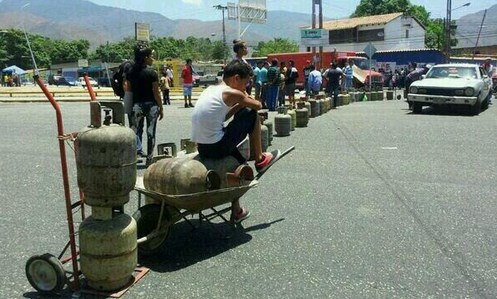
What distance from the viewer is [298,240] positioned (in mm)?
4934

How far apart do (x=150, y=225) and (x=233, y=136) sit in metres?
1.24

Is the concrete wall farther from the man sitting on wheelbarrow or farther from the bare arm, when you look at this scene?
the bare arm

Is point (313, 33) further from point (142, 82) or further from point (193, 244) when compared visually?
point (193, 244)

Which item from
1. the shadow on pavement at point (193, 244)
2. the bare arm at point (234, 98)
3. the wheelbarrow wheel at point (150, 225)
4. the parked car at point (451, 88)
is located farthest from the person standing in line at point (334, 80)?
the wheelbarrow wheel at point (150, 225)

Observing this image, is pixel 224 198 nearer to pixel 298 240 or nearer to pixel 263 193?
pixel 298 240

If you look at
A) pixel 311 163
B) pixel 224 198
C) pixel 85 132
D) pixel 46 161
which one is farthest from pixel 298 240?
pixel 46 161

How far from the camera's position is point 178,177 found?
441 cm

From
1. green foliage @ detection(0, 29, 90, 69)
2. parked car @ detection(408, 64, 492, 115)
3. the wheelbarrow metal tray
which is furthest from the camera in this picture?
green foliage @ detection(0, 29, 90, 69)

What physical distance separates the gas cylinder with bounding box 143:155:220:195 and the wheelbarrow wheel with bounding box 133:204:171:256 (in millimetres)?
194

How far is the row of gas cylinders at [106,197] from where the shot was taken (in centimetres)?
360

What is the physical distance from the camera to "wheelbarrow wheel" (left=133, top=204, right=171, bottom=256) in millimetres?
4434

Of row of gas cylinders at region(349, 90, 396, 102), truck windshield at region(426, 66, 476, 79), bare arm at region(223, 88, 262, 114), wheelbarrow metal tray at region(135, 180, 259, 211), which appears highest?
bare arm at region(223, 88, 262, 114)

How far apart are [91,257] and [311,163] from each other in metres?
5.48

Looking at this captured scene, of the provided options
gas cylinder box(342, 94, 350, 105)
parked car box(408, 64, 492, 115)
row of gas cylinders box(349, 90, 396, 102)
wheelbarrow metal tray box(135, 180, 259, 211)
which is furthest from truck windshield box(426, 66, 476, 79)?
wheelbarrow metal tray box(135, 180, 259, 211)
